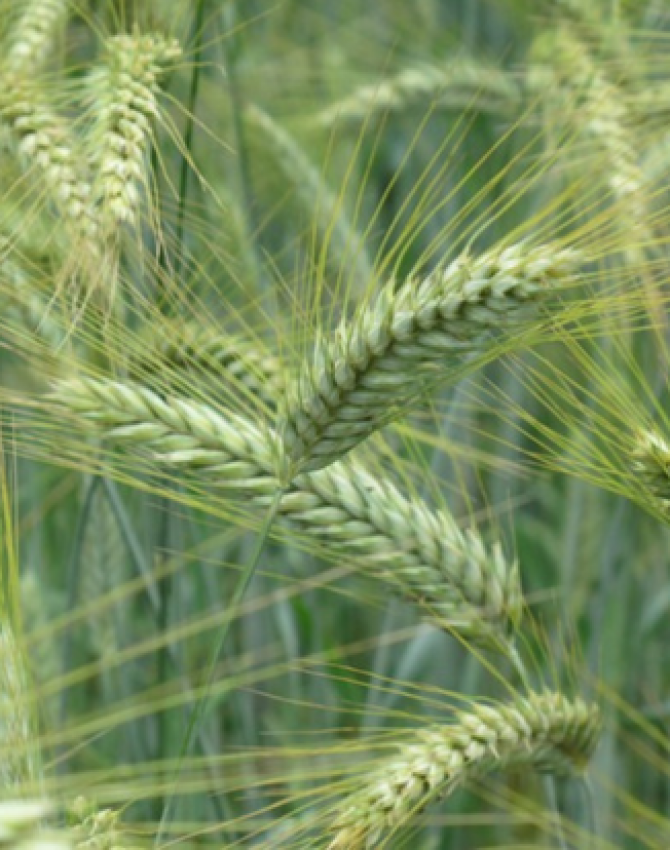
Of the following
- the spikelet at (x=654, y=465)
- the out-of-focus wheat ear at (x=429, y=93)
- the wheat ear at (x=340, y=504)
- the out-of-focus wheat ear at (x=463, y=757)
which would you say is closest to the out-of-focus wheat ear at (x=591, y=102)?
the out-of-focus wheat ear at (x=429, y=93)

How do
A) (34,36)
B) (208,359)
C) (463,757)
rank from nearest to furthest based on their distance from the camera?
(463,757)
(208,359)
(34,36)

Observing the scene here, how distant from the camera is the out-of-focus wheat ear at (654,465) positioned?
4.22 feet

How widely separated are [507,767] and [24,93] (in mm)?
749

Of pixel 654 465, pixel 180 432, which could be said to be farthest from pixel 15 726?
pixel 654 465

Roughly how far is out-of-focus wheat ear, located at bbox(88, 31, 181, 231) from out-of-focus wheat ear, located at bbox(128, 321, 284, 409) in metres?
0.11

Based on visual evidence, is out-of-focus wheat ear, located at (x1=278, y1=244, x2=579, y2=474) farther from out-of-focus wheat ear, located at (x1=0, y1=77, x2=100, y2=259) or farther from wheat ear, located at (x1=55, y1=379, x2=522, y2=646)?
out-of-focus wheat ear, located at (x1=0, y1=77, x2=100, y2=259)

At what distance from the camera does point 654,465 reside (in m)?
1.29

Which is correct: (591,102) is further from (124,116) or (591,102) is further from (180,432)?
(180,432)

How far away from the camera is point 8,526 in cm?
116

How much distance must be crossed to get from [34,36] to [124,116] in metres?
0.29

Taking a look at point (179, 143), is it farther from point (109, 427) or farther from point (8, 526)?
point (8, 526)

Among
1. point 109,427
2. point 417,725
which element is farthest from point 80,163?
point 417,725

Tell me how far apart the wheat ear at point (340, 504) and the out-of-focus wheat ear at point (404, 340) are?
5 cm

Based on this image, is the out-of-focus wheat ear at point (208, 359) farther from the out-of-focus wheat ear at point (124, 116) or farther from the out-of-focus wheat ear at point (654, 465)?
the out-of-focus wheat ear at point (654, 465)
